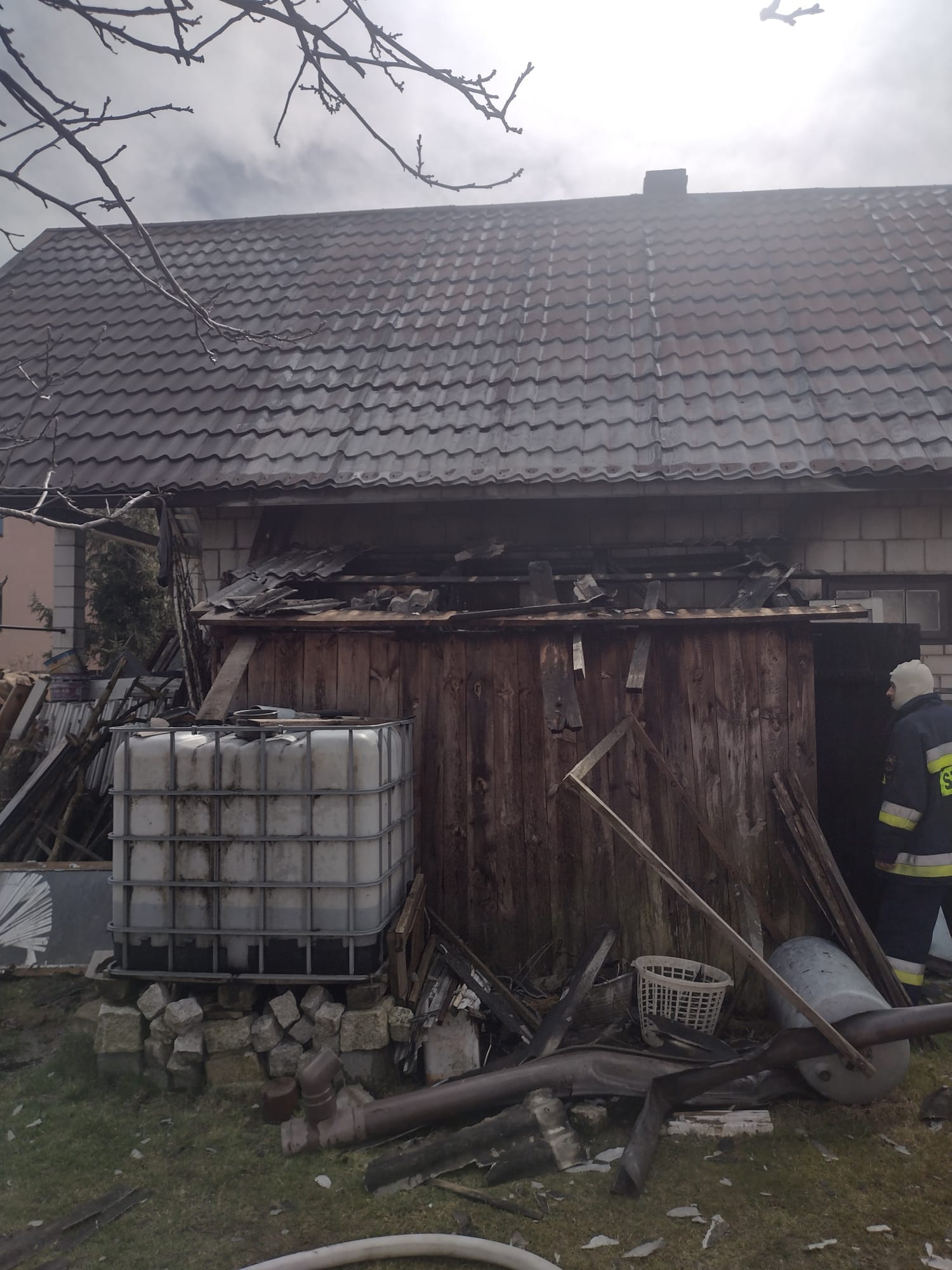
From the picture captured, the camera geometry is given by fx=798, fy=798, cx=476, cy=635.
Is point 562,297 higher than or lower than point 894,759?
higher

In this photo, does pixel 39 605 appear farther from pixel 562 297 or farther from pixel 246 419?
pixel 562 297

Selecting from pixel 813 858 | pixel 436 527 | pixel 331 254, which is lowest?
pixel 813 858

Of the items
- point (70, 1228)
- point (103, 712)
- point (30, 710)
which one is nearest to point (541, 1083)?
point (70, 1228)

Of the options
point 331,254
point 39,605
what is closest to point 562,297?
point 331,254

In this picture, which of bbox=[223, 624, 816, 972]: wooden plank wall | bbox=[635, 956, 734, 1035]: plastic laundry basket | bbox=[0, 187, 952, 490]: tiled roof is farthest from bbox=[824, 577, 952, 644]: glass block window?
bbox=[635, 956, 734, 1035]: plastic laundry basket

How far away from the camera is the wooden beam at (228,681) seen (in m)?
4.47

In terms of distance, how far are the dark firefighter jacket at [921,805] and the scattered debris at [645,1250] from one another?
8.26 ft

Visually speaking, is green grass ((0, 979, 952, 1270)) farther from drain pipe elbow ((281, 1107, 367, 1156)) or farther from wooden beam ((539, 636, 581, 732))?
wooden beam ((539, 636, 581, 732))

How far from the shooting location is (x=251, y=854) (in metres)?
4.02

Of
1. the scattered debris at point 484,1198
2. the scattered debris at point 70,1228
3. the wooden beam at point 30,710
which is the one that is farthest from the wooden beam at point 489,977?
the wooden beam at point 30,710

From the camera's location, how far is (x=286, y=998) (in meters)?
4.00

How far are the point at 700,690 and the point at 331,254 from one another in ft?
25.2

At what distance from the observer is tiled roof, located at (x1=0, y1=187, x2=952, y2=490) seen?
611 centimetres

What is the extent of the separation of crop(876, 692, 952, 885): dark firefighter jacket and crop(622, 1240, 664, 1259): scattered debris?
252cm
